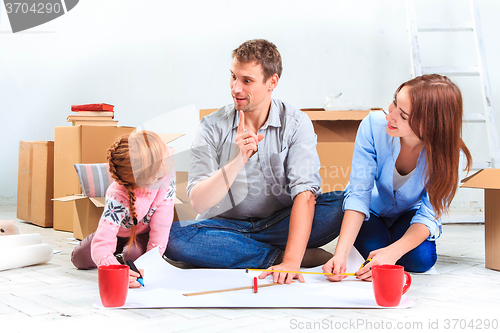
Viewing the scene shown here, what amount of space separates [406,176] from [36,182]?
6.41 feet

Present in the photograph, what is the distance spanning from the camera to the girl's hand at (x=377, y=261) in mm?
1102

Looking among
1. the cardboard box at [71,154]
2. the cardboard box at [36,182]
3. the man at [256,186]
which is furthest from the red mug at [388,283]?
the cardboard box at [36,182]

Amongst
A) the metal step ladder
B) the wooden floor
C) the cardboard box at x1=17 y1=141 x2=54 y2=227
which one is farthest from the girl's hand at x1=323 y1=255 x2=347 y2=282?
the cardboard box at x1=17 y1=141 x2=54 y2=227

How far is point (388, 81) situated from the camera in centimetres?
291

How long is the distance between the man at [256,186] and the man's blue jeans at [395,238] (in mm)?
92

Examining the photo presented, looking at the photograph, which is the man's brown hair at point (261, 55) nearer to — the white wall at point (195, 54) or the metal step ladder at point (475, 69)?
the metal step ladder at point (475, 69)

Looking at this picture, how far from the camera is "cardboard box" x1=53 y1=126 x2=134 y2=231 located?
2.11 meters

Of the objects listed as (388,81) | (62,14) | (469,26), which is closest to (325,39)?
(388,81)

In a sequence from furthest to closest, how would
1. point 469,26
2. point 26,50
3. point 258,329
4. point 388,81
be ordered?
point 26,50 < point 388,81 < point 469,26 < point 258,329

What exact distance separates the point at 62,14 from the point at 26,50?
0.37 m

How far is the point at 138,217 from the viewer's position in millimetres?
1181

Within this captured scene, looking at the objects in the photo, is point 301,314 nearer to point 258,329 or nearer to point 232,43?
point 258,329

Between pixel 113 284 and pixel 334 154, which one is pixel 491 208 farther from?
pixel 113 284

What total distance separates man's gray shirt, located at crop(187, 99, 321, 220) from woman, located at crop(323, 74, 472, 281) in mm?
147
